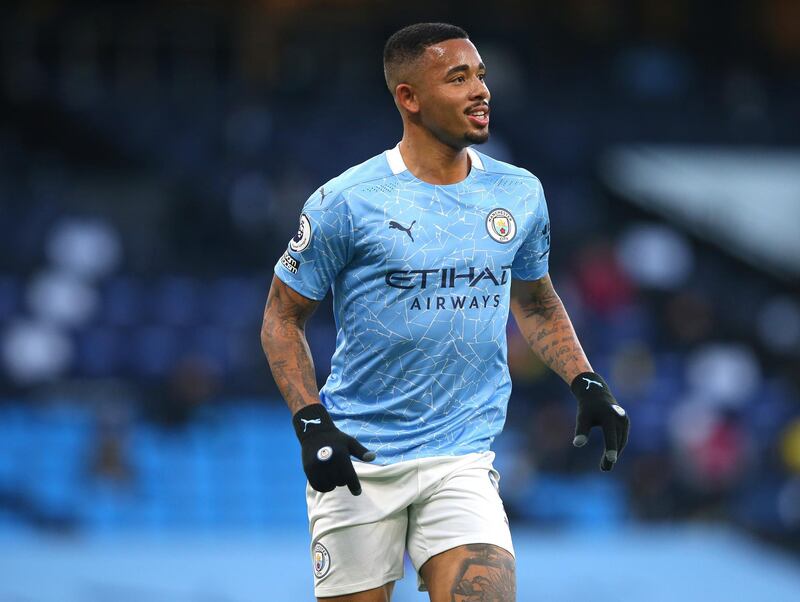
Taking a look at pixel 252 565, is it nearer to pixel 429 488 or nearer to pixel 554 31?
pixel 429 488

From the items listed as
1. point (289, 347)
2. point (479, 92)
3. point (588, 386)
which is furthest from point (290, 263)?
point (588, 386)

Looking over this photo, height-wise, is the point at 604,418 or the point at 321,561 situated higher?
the point at 604,418

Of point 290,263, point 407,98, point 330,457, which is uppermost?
point 407,98

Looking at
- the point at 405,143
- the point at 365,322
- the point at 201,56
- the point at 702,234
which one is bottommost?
the point at 365,322

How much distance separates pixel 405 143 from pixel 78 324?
9.48 meters

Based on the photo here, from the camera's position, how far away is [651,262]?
16.2 meters

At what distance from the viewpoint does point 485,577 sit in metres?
4.41

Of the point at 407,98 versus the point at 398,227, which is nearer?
the point at 398,227

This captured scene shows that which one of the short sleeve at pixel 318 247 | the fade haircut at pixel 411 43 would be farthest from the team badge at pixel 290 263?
the fade haircut at pixel 411 43

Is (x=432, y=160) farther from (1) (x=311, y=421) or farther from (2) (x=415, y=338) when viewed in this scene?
(1) (x=311, y=421)

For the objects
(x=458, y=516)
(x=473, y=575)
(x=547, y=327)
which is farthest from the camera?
(x=547, y=327)

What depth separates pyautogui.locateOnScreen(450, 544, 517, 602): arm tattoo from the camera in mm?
4379

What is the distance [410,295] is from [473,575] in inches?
36.4

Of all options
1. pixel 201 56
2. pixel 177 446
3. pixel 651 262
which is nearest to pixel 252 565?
pixel 177 446
